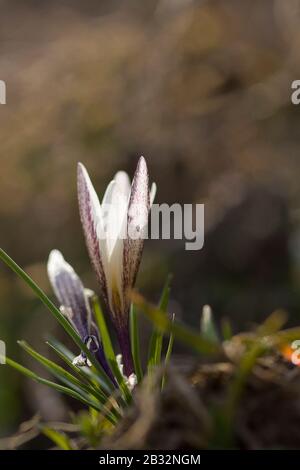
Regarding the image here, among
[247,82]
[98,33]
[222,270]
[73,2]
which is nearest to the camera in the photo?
[222,270]

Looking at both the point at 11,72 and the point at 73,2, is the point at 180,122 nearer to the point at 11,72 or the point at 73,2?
the point at 11,72

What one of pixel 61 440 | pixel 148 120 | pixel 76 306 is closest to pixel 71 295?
pixel 76 306

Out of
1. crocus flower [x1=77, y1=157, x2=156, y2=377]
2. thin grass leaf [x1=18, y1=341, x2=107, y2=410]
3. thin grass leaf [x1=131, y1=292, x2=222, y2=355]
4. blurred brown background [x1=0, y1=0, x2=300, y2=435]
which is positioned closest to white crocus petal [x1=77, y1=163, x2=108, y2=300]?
crocus flower [x1=77, y1=157, x2=156, y2=377]

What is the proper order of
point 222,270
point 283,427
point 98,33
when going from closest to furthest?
point 283,427, point 222,270, point 98,33

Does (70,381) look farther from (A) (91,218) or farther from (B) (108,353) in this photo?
(A) (91,218)

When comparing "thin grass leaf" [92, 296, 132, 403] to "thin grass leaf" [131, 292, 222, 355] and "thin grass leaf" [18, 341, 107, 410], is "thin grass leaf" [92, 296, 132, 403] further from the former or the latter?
"thin grass leaf" [131, 292, 222, 355]
